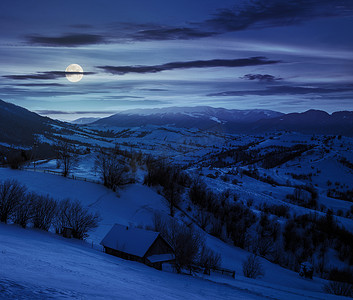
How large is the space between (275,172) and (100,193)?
147 meters

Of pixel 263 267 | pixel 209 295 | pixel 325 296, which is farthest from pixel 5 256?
pixel 263 267

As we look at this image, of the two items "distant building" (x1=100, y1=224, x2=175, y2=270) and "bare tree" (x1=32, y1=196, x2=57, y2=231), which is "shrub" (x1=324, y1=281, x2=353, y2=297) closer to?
"distant building" (x1=100, y1=224, x2=175, y2=270)

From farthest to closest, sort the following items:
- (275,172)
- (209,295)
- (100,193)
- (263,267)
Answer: (275,172) < (100,193) < (263,267) < (209,295)

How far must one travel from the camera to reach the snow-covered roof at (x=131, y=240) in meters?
35.0

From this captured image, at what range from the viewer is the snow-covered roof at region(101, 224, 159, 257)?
35.0 meters

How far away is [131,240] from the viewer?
36531 millimetres

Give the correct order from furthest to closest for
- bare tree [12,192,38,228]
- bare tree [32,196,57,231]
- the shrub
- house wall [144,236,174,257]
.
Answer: the shrub
bare tree [32,196,57,231]
bare tree [12,192,38,228]
house wall [144,236,174,257]

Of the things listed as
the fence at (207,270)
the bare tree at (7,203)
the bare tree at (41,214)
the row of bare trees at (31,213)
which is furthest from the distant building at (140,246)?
the bare tree at (7,203)

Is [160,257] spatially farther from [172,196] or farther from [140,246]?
[172,196]

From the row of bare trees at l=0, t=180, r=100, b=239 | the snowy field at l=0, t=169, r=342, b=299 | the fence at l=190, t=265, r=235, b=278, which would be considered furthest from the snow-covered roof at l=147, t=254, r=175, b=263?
the row of bare trees at l=0, t=180, r=100, b=239

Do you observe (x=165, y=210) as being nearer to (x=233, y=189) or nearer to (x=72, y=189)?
(x=72, y=189)

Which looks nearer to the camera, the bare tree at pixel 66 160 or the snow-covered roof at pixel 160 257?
the snow-covered roof at pixel 160 257

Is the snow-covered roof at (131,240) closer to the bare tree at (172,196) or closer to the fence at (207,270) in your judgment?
the fence at (207,270)

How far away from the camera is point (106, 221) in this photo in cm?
5472
